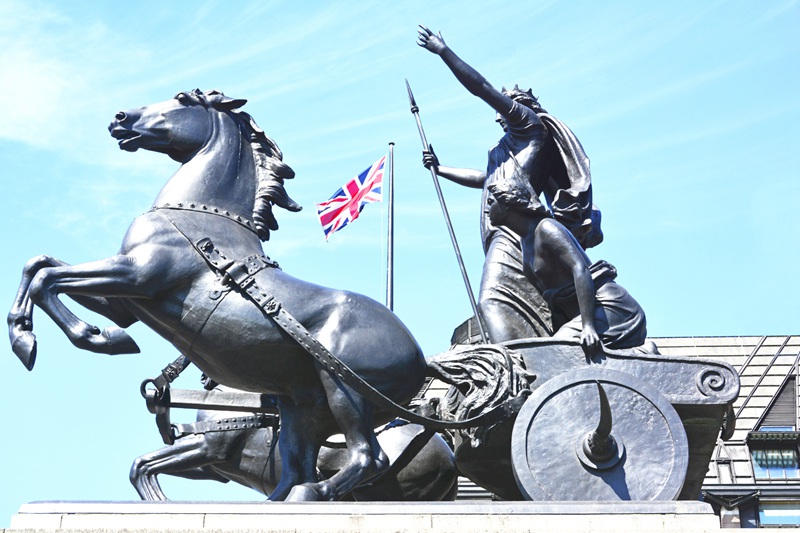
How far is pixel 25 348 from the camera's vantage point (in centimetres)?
1083

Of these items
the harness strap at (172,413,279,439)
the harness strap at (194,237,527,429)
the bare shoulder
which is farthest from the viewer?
the harness strap at (172,413,279,439)

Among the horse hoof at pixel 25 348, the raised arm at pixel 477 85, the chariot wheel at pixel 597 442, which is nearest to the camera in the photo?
the horse hoof at pixel 25 348

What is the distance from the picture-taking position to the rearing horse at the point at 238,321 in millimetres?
10969

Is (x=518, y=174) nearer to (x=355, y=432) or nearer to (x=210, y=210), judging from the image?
(x=210, y=210)

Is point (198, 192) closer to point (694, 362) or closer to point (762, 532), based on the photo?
point (694, 362)

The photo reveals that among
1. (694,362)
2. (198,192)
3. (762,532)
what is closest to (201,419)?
(198,192)

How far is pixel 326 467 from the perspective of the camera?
13.8 metres

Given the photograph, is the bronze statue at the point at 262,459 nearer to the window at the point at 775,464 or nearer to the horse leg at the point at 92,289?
the horse leg at the point at 92,289

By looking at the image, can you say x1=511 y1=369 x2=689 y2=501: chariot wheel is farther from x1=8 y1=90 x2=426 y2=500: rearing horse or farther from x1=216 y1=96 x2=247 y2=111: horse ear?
x1=216 y1=96 x2=247 y2=111: horse ear

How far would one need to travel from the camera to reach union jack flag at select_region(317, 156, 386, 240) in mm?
20016

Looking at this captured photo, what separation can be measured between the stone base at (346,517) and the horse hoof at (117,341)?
119cm

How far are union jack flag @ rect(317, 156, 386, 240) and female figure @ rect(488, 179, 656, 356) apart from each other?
7.10 m

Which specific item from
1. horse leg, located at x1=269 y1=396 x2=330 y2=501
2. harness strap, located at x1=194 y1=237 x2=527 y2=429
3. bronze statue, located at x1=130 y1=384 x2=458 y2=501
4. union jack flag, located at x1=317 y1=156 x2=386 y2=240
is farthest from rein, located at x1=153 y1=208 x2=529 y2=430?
union jack flag, located at x1=317 y1=156 x2=386 y2=240

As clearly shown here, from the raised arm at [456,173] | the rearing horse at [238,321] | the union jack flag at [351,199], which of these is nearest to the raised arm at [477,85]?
the raised arm at [456,173]
